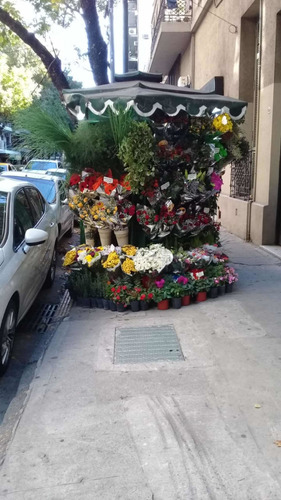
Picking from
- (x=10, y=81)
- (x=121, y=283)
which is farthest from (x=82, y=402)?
(x=10, y=81)

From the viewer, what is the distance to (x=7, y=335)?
4.22 metres

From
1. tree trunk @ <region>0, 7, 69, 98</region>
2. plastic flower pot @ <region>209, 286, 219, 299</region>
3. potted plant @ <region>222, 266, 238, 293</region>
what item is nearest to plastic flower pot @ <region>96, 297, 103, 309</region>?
plastic flower pot @ <region>209, 286, 219, 299</region>

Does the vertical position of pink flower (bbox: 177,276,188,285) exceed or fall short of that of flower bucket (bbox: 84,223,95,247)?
it falls short

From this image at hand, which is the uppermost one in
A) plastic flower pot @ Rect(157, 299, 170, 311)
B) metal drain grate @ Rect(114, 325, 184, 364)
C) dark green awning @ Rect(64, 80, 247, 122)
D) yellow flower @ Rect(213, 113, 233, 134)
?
dark green awning @ Rect(64, 80, 247, 122)

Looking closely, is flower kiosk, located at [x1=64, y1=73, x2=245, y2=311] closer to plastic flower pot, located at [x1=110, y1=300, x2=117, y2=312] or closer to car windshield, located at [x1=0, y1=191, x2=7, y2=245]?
plastic flower pot, located at [x1=110, y1=300, x2=117, y2=312]

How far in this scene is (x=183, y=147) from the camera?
6.06 metres

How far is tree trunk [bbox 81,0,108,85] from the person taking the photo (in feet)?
34.3

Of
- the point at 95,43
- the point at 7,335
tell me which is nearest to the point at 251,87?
the point at 95,43

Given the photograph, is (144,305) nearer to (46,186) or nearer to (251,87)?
(46,186)

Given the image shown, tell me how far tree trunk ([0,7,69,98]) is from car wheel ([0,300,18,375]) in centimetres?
806

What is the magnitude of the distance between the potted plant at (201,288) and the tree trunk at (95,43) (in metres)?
7.54

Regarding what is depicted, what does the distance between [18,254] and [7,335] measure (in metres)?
0.88

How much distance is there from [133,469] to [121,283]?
9.73 ft

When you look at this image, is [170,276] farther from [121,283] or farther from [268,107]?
[268,107]
